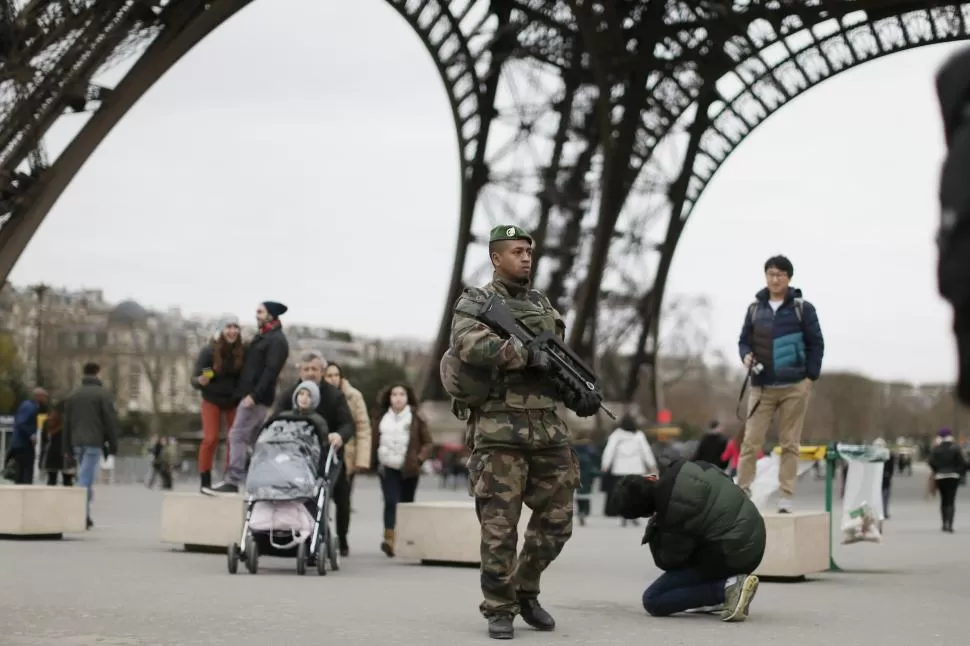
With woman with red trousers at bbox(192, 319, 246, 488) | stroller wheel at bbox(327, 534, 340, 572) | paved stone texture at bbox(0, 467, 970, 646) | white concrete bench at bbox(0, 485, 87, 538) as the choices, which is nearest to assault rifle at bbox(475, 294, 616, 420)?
paved stone texture at bbox(0, 467, 970, 646)

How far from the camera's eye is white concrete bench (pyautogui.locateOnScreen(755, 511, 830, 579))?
10.6 m

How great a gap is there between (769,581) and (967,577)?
4.59ft

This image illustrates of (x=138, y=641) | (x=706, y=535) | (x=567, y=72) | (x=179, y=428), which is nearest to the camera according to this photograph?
(x=138, y=641)

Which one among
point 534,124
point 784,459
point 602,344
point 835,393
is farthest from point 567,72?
point 835,393

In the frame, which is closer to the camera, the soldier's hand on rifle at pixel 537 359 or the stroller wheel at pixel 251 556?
the soldier's hand on rifle at pixel 537 359

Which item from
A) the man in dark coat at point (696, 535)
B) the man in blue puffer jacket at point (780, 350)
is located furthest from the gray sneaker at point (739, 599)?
the man in blue puffer jacket at point (780, 350)

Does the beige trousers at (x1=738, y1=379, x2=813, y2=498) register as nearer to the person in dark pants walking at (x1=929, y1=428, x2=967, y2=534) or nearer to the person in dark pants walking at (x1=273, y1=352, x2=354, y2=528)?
the person in dark pants walking at (x1=273, y1=352, x2=354, y2=528)

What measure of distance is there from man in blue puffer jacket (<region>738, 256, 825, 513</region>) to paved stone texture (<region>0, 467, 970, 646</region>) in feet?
3.65

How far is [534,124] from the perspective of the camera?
34.7m

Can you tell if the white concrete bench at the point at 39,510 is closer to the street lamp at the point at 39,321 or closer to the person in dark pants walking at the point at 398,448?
the person in dark pants walking at the point at 398,448

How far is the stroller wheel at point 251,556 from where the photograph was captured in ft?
35.4

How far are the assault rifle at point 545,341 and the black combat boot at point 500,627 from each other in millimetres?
1040

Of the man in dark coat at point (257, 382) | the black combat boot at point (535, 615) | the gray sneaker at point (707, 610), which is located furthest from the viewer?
the man in dark coat at point (257, 382)

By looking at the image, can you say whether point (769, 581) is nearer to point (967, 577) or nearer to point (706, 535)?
point (967, 577)
